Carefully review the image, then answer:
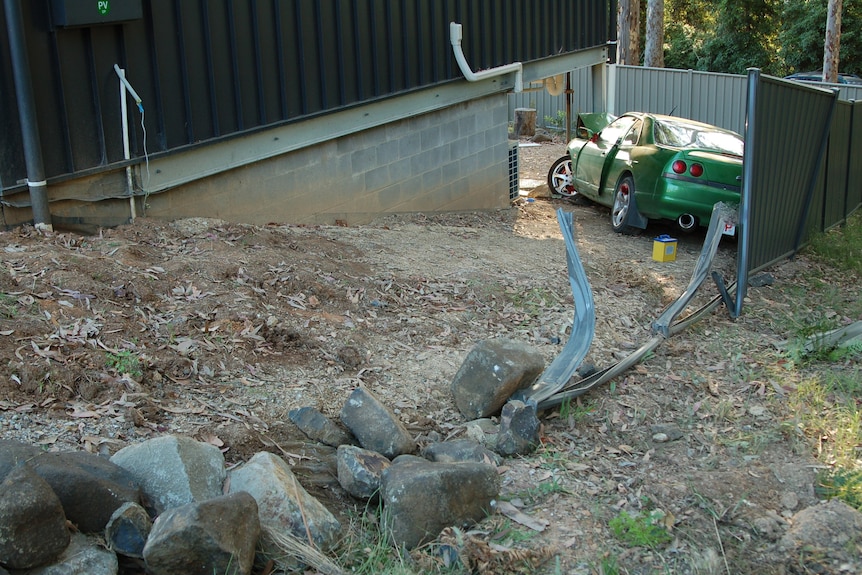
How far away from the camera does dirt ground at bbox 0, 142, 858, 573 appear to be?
4.70 m

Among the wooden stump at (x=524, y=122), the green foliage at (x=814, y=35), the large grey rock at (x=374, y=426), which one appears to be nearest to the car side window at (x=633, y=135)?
the large grey rock at (x=374, y=426)

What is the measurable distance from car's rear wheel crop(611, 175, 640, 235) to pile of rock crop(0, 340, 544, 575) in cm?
697

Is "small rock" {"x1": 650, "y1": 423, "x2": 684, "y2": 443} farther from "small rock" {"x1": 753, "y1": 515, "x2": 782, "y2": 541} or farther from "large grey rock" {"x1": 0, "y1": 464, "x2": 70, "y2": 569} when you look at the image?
"large grey rock" {"x1": 0, "y1": 464, "x2": 70, "y2": 569}

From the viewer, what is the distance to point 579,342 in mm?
6551

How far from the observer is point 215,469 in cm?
448

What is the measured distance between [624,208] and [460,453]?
25.2ft

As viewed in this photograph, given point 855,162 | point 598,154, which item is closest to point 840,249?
point 855,162

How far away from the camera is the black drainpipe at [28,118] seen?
6.78 metres

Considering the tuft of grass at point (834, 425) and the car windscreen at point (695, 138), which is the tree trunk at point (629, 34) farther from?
the tuft of grass at point (834, 425)

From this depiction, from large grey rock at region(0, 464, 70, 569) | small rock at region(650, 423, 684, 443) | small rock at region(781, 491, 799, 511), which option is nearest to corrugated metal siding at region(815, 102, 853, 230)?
small rock at region(650, 423, 684, 443)

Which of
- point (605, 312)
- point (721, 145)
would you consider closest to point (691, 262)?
point (721, 145)

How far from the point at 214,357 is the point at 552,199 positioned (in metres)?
10.0

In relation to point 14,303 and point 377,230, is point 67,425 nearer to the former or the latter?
point 14,303

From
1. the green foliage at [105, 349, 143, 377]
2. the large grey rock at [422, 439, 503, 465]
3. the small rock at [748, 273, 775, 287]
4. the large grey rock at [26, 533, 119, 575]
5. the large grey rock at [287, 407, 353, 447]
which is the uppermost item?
the green foliage at [105, 349, 143, 377]
